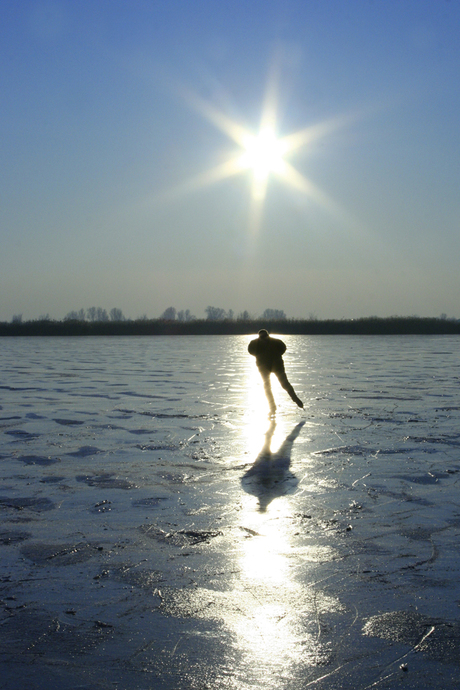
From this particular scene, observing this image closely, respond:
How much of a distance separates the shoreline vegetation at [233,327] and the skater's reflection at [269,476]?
213 feet

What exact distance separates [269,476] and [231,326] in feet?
224

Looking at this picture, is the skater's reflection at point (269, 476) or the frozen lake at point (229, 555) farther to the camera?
the skater's reflection at point (269, 476)

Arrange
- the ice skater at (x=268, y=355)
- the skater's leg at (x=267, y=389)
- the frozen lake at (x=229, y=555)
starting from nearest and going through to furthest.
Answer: the frozen lake at (x=229, y=555) → the skater's leg at (x=267, y=389) → the ice skater at (x=268, y=355)

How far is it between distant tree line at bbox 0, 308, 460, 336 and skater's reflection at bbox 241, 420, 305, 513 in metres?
64.8

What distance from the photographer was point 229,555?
4.40m

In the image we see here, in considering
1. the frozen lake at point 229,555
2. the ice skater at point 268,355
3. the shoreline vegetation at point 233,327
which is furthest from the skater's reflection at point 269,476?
the shoreline vegetation at point 233,327

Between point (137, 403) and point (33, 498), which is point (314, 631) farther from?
point (137, 403)

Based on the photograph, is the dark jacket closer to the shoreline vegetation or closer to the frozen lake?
the frozen lake

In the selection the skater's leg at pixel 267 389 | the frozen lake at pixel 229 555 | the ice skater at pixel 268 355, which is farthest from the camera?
the ice skater at pixel 268 355

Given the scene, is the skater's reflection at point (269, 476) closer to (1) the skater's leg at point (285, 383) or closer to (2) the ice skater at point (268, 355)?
(1) the skater's leg at point (285, 383)

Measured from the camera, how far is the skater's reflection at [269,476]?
6.12m

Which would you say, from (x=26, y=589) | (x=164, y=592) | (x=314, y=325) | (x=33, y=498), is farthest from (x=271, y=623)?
(x=314, y=325)

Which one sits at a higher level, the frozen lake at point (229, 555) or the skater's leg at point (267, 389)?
the skater's leg at point (267, 389)

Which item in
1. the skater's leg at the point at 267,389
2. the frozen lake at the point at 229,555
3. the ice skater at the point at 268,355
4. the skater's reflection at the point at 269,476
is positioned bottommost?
the skater's reflection at the point at 269,476
